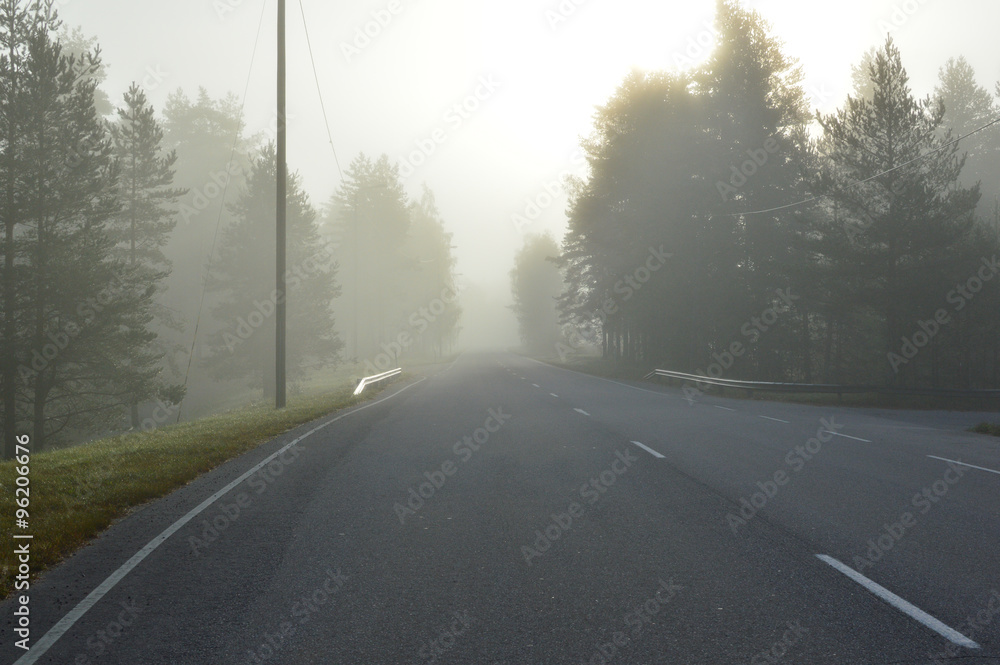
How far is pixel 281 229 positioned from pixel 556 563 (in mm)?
17553

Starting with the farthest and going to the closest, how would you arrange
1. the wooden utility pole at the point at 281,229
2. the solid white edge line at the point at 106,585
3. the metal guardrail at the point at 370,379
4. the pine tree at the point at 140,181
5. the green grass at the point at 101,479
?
the pine tree at the point at 140,181, the metal guardrail at the point at 370,379, the wooden utility pole at the point at 281,229, the green grass at the point at 101,479, the solid white edge line at the point at 106,585

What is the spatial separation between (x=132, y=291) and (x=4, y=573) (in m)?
25.0

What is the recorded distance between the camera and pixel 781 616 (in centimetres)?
440

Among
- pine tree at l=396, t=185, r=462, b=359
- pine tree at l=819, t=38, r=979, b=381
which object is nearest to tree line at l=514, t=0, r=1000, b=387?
pine tree at l=819, t=38, r=979, b=381

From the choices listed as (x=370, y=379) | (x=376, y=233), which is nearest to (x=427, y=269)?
(x=376, y=233)

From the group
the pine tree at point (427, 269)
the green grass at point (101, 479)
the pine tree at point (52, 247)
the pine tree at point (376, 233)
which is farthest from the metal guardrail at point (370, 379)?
the pine tree at point (427, 269)

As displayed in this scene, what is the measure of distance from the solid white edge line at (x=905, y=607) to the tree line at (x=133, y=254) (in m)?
24.4

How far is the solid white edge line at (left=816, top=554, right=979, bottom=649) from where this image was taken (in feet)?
13.2

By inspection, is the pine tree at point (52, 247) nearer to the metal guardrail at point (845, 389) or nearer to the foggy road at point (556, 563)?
the foggy road at point (556, 563)

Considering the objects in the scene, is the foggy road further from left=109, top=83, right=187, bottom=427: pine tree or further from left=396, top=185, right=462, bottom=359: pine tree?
left=396, top=185, right=462, bottom=359: pine tree

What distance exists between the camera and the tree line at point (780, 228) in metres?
26.9

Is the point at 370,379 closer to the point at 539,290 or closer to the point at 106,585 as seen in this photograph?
the point at 106,585

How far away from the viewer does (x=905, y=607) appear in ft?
14.7

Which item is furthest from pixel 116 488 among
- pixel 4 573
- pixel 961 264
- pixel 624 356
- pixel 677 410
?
pixel 624 356
